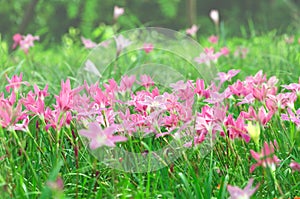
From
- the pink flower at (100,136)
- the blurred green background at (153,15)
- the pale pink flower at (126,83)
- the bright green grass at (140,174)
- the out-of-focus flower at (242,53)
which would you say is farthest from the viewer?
the blurred green background at (153,15)

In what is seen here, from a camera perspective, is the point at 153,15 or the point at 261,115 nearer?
the point at 261,115

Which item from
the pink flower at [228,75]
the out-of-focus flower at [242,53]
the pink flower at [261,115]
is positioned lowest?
the out-of-focus flower at [242,53]

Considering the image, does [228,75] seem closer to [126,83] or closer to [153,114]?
[126,83]

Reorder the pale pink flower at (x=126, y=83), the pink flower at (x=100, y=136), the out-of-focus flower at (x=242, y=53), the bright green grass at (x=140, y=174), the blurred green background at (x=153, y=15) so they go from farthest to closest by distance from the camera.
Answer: the blurred green background at (x=153, y=15)
the out-of-focus flower at (x=242, y=53)
the pale pink flower at (x=126, y=83)
the bright green grass at (x=140, y=174)
the pink flower at (x=100, y=136)

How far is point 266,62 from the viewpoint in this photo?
2379 millimetres

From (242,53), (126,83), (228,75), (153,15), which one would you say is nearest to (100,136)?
(126,83)

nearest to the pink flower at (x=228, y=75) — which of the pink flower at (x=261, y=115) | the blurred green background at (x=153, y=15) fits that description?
the pink flower at (x=261, y=115)

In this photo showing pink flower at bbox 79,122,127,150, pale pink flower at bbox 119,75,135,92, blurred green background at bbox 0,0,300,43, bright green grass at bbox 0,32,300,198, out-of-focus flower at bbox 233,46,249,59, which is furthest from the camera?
blurred green background at bbox 0,0,300,43

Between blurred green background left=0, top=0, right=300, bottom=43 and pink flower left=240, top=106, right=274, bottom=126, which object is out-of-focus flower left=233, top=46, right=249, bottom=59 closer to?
pink flower left=240, top=106, right=274, bottom=126

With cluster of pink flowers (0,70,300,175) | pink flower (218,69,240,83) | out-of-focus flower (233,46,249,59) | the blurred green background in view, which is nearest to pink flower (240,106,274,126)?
cluster of pink flowers (0,70,300,175)

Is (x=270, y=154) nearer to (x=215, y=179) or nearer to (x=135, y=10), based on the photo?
(x=215, y=179)

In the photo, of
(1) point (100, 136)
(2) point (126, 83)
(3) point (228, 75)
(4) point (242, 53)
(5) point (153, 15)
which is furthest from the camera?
(5) point (153, 15)

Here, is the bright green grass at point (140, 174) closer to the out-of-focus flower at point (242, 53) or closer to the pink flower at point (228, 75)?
the pink flower at point (228, 75)

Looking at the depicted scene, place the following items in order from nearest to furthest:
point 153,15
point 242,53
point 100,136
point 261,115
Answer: point 100,136 < point 261,115 < point 242,53 < point 153,15
